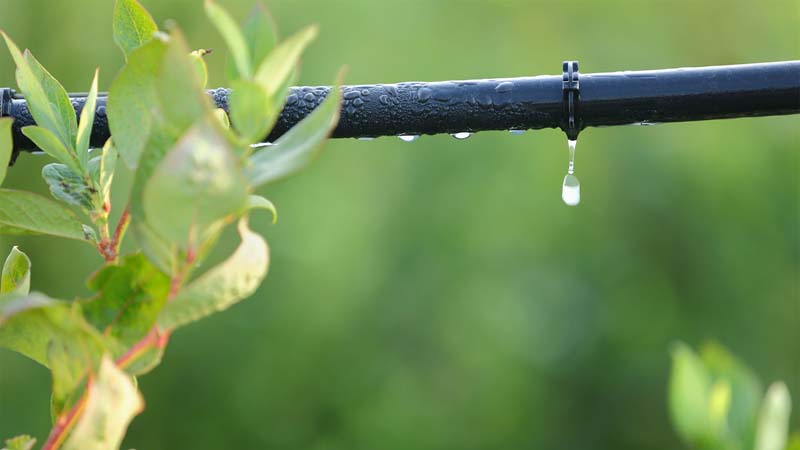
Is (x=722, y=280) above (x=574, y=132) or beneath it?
→ above

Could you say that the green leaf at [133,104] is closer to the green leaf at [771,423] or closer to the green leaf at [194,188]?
the green leaf at [194,188]

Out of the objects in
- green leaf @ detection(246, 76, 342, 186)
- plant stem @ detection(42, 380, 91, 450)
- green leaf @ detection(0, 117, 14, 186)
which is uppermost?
green leaf @ detection(0, 117, 14, 186)

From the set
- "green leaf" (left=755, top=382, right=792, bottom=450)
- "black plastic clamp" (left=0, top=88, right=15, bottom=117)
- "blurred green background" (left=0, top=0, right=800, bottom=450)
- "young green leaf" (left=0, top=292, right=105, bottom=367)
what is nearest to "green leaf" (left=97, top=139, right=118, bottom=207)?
"young green leaf" (left=0, top=292, right=105, bottom=367)

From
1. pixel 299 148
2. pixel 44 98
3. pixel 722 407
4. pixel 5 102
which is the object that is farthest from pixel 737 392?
pixel 5 102

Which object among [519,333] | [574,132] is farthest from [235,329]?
[574,132]

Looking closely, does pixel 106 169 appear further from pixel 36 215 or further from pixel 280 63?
pixel 280 63

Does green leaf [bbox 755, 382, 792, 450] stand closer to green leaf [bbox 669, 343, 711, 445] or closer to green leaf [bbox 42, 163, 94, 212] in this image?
green leaf [bbox 669, 343, 711, 445]

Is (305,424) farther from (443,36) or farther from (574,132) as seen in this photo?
(574,132)
